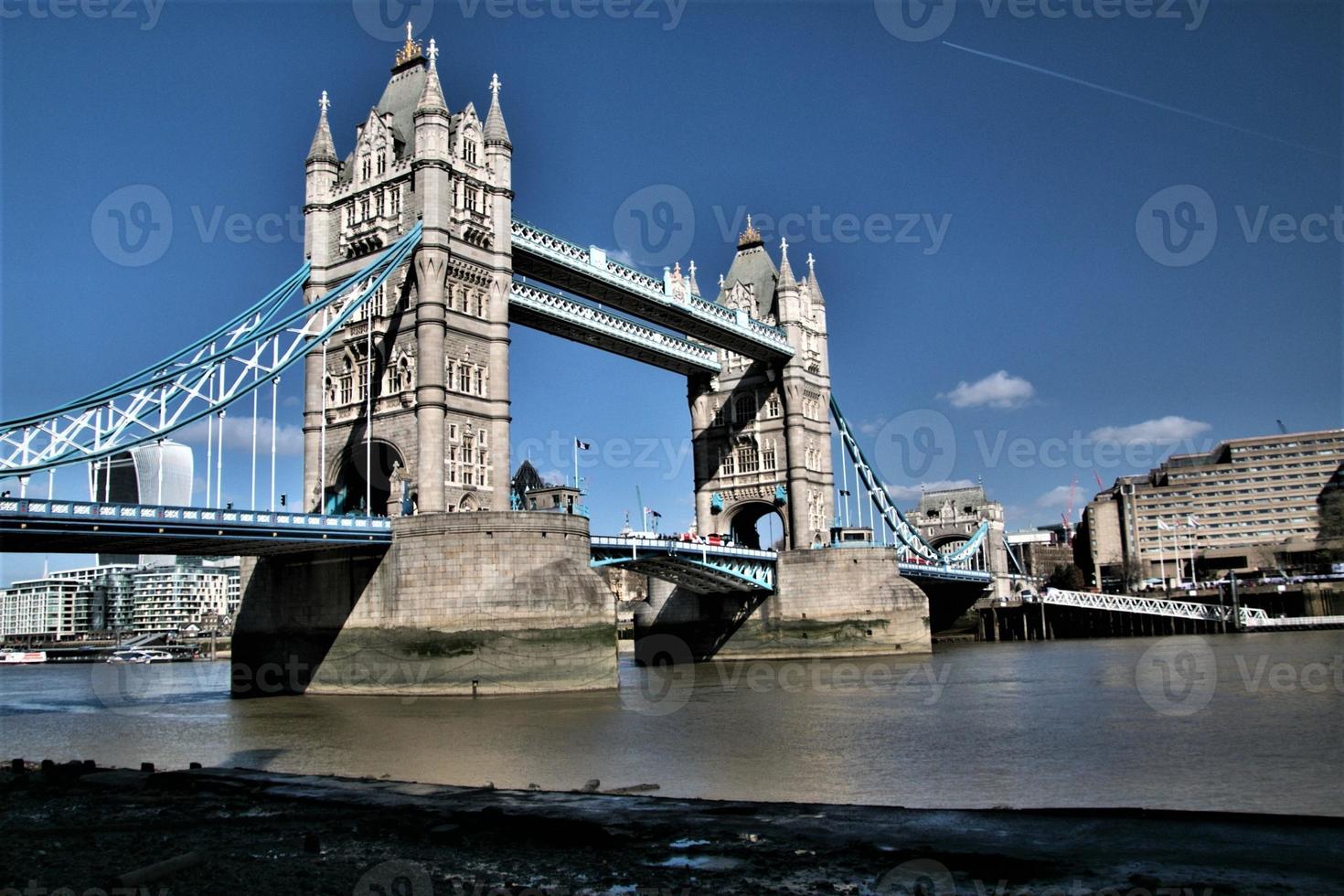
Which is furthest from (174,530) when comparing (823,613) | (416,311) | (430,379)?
(823,613)

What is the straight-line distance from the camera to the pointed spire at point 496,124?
140 feet

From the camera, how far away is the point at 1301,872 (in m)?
9.59

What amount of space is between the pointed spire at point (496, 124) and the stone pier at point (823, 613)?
25.3 metres

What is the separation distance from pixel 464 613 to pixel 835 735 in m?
14.7

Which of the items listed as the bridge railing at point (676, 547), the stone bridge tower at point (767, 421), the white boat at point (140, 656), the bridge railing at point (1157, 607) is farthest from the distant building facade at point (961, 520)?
the white boat at point (140, 656)

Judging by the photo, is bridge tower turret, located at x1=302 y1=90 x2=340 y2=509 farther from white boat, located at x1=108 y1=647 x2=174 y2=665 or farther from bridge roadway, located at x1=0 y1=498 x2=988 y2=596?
white boat, located at x1=108 y1=647 x2=174 y2=665

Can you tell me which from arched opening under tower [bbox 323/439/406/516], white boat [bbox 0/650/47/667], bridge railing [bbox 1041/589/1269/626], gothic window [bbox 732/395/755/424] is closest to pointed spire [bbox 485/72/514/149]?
arched opening under tower [bbox 323/439/406/516]

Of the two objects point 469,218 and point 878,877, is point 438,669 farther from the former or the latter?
point 878,877

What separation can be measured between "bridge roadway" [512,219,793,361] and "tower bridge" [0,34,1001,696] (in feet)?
0.45

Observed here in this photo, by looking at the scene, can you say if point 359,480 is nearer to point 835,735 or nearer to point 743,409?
point 835,735

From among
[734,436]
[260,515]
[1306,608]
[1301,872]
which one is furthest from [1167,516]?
[1301,872]

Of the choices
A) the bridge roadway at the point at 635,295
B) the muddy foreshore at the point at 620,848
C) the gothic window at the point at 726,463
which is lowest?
the muddy foreshore at the point at 620,848

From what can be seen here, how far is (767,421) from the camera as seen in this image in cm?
6228

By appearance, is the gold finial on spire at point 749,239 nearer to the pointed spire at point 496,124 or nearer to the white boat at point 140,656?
the pointed spire at point 496,124
